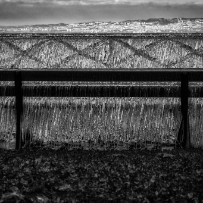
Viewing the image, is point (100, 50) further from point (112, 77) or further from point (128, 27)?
point (112, 77)

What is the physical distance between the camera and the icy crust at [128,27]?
11916 mm

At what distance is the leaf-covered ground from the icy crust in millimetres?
5352

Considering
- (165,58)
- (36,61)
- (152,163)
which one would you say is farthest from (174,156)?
(36,61)

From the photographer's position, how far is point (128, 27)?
12539 millimetres

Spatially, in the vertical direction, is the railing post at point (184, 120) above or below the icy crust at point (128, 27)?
below

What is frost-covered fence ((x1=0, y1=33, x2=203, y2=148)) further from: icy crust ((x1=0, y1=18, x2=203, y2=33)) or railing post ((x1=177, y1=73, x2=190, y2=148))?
railing post ((x1=177, y1=73, x2=190, y2=148))

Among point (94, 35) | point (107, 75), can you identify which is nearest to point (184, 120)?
point (107, 75)

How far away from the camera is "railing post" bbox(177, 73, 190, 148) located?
27.3 ft

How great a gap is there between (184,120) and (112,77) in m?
1.74

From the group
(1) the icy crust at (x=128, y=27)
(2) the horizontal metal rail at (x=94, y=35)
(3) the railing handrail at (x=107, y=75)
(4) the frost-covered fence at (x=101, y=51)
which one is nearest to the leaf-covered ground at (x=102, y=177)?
(3) the railing handrail at (x=107, y=75)

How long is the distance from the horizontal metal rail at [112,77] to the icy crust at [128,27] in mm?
3502

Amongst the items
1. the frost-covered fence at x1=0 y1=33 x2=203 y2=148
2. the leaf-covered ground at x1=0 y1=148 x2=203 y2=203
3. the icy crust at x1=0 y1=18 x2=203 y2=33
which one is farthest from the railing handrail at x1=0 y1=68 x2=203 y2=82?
the icy crust at x1=0 y1=18 x2=203 y2=33

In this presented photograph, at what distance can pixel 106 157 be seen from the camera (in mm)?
7105

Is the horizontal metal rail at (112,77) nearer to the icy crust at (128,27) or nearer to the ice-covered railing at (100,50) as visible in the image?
the ice-covered railing at (100,50)
